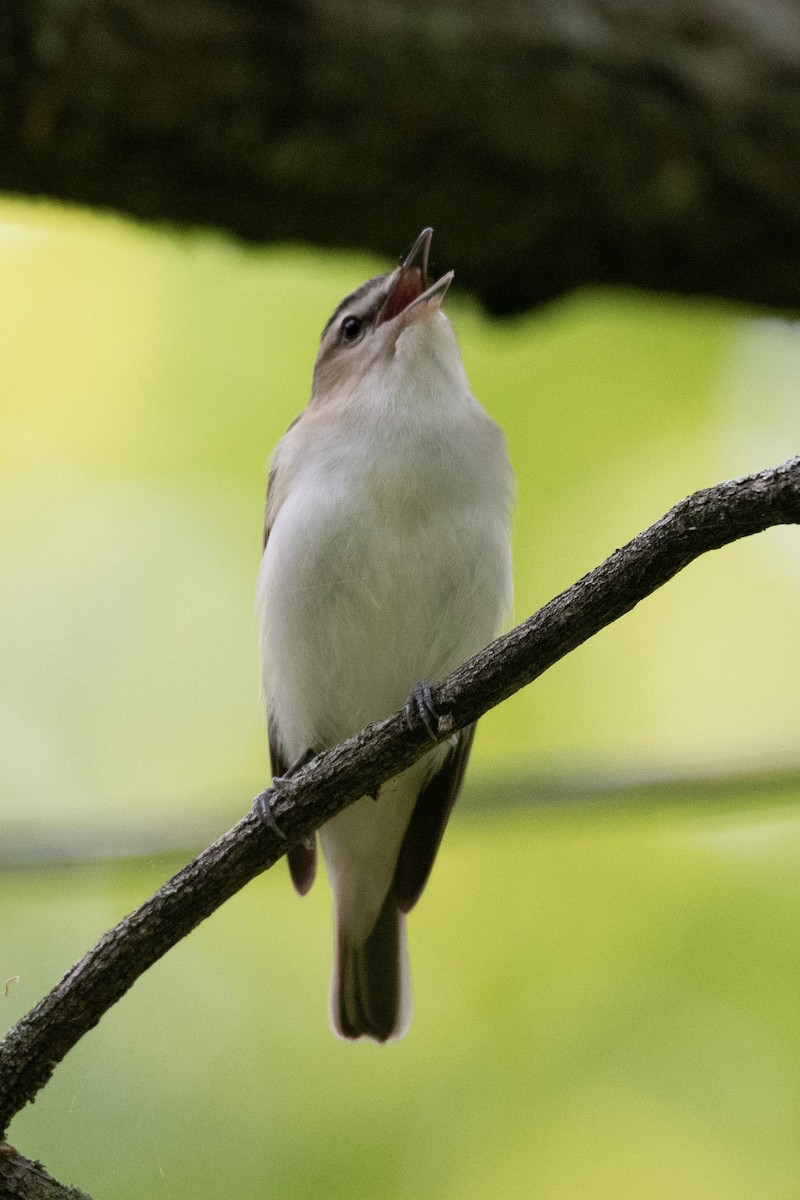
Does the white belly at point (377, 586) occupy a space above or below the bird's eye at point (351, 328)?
below

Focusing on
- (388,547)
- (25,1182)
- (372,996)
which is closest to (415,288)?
(388,547)

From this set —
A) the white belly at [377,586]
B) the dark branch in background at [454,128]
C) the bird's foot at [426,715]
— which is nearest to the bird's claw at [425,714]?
the bird's foot at [426,715]

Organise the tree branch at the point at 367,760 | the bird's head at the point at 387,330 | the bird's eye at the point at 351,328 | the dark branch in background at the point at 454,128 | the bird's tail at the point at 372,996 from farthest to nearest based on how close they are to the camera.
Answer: the bird's tail at the point at 372,996 < the bird's eye at the point at 351,328 < the bird's head at the point at 387,330 < the dark branch in background at the point at 454,128 < the tree branch at the point at 367,760

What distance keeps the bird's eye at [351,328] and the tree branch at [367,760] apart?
203 centimetres

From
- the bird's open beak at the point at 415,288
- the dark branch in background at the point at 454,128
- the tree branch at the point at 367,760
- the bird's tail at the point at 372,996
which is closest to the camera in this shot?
the tree branch at the point at 367,760

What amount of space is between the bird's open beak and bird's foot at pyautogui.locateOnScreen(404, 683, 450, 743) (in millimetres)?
1422

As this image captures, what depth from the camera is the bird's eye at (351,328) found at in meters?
4.36

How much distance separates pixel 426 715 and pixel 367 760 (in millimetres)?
187

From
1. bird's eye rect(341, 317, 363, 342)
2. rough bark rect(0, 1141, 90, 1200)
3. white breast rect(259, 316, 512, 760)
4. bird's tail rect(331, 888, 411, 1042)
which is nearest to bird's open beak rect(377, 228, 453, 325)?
bird's eye rect(341, 317, 363, 342)

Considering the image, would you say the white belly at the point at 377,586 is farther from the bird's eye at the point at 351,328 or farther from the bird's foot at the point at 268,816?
the bird's foot at the point at 268,816

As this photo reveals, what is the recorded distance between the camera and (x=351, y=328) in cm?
438

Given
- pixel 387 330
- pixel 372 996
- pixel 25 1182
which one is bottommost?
pixel 25 1182

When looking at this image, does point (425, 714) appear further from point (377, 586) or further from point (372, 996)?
point (372, 996)

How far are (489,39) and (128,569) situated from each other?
3031mm
